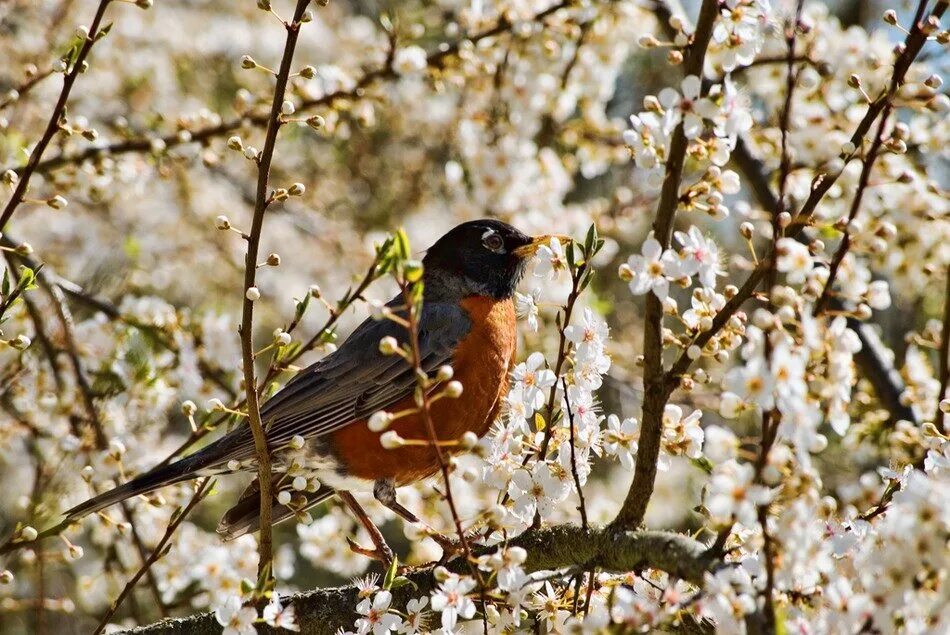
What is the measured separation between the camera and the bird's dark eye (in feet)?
13.0

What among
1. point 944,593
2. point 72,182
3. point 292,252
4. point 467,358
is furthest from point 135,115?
point 944,593

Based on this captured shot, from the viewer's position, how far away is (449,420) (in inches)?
127

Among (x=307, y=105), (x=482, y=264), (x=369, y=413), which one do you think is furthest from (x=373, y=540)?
(x=307, y=105)

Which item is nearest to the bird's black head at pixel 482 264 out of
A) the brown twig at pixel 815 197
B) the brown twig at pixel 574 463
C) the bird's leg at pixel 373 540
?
the bird's leg at pixel 373 540

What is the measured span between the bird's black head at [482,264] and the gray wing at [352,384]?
0.34m

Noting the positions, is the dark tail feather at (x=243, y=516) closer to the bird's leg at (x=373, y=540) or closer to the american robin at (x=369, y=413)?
the american robin at (x=369, y=413)

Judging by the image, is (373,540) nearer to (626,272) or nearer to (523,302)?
(523,302)

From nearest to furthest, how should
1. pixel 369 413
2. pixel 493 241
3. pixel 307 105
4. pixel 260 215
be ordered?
1. pixel 260 215
2. pixel 369 413
3. pixel 307 105
4. pixel 493 241

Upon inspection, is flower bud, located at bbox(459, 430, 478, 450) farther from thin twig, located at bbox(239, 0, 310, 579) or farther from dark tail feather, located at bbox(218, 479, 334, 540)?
dark tail feather, located at bbox(218, 479, 334, 540)

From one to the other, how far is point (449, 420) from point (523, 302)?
988 millimetres

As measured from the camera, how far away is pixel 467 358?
Answer: 11.3 feet

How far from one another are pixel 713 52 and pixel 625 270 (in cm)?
60

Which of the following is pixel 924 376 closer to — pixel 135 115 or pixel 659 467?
pixel 659 467

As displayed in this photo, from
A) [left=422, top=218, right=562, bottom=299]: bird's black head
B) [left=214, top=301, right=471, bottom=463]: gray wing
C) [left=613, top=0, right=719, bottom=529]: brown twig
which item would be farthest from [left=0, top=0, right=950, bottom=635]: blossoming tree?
[left=422, top=218, right=562, bottom=299]: bird's black head
